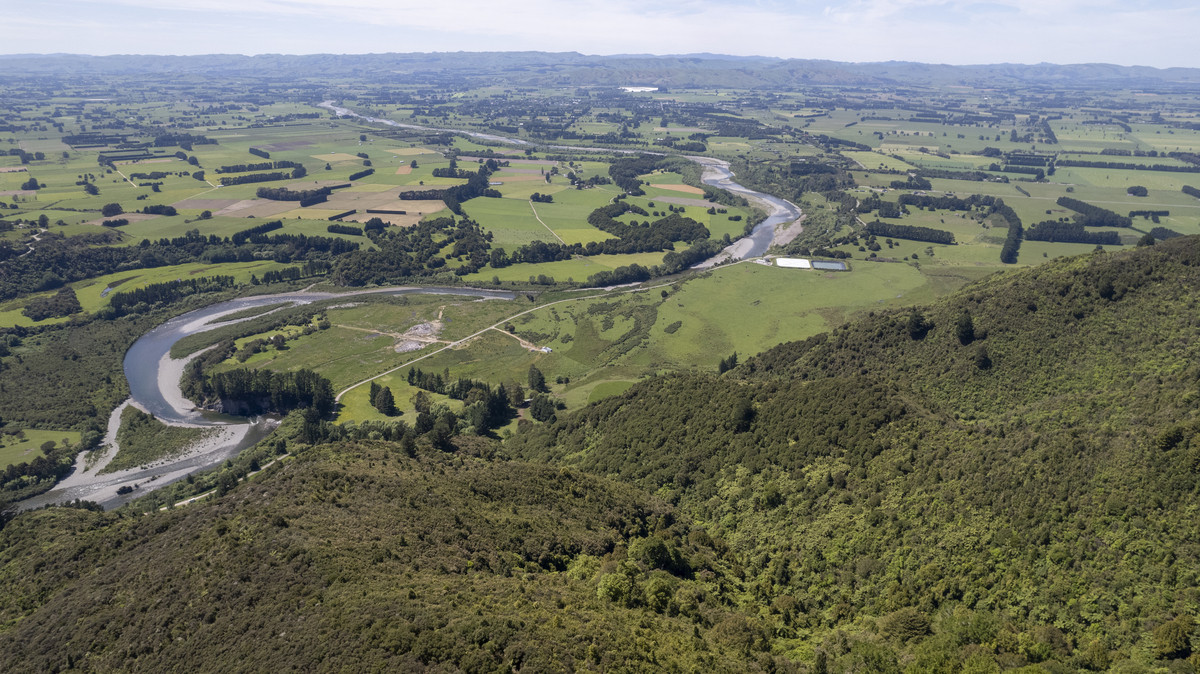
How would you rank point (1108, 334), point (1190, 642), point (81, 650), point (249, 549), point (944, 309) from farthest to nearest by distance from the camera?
1. point (944, 309)
2. point (1108, 334)
3. point (249, 549)
4. point (81, 650)
5. point (1190, 642)

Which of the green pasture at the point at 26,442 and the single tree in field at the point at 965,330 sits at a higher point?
the single tree in field at the point at 965,330

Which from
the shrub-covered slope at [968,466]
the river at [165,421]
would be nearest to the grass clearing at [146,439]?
the river at [165,421]

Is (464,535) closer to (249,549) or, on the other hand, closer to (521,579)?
(521,579)

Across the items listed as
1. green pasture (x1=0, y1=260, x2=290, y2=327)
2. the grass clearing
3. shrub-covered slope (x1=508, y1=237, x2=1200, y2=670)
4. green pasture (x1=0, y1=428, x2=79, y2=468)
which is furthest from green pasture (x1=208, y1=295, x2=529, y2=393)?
shrub-covered slope (x1=508, y1=237, x2=1200, y2=670)

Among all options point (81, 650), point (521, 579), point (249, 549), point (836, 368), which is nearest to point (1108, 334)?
point (836, 368)

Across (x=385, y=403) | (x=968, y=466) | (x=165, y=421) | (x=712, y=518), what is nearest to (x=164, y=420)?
(x=165, y=421)

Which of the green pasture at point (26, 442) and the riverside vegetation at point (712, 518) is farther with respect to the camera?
the green pasture at point (26, 442)

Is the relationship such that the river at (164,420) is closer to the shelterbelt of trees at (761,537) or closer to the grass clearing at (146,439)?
the grass clearing at (146,439)
